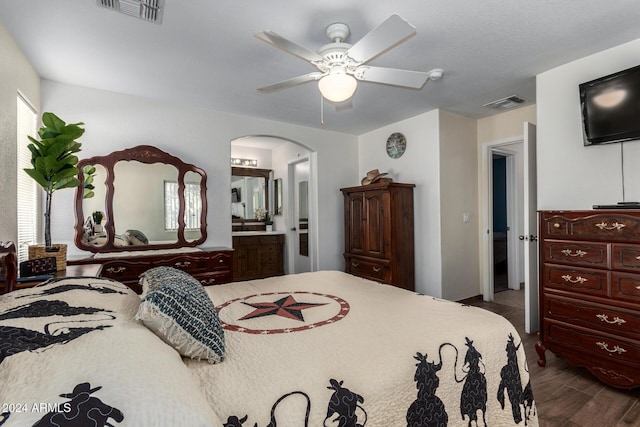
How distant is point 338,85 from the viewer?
1.92 m

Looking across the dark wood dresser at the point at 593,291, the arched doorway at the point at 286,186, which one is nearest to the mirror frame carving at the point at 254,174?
the arched doorway at the point at 286,186

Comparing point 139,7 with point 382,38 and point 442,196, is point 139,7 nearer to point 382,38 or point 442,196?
point 382,38

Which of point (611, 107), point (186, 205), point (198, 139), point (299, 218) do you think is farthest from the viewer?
point (299, 218)

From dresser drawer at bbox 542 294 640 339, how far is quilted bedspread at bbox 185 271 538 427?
1.08m

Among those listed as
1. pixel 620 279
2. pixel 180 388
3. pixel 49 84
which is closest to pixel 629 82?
pixel 620 279

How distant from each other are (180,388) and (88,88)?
3570 millimetres

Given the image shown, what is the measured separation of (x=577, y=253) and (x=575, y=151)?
3.28ft

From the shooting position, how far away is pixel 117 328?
0.89 m

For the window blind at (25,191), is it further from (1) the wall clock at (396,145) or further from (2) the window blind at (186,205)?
(1) the wall clock at (396,145)

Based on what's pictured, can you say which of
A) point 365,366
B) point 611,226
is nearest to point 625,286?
point 611,226

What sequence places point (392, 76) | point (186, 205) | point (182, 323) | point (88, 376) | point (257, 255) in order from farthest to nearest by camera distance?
point (257, 255) → point (186, 205) → point (392, 76) → point (182, 323) → point (88, 376)

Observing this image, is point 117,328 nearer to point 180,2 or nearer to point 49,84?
point 180,2

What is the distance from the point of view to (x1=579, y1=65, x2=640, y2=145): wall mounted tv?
7.32ft

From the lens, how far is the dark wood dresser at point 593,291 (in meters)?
1.99
